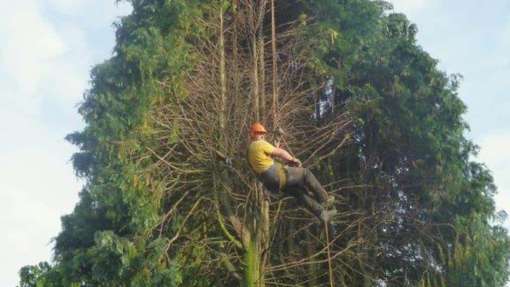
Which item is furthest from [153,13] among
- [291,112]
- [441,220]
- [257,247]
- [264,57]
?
[441,220]

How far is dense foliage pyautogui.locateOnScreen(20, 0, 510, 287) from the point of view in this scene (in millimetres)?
9039

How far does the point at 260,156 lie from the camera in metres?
7.58

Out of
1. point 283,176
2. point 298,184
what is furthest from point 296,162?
point 298,184

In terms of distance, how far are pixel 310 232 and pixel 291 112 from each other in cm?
188

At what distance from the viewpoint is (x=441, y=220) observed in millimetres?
9984

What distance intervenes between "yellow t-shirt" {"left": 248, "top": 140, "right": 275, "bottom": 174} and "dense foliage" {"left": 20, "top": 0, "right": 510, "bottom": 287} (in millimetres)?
2034

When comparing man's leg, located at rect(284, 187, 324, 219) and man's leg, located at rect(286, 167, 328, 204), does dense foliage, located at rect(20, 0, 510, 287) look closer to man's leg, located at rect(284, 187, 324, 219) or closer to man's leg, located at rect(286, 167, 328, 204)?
man's leg, located at rect(284, 187, 324, 219)

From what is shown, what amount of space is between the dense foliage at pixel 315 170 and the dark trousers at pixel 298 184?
152cm

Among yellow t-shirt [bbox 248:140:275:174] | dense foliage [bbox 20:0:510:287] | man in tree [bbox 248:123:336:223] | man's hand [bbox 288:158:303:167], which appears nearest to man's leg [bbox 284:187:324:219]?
man in tree [bbox 248:123:336:223]

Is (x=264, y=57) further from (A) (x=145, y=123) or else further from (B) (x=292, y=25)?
(A) (x=145, y=123)

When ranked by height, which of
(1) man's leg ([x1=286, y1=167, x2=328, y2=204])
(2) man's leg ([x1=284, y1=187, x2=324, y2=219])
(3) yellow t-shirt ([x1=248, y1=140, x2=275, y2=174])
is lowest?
(2) man's leg ([x1=284, y1=187, x2=324, y2=219])

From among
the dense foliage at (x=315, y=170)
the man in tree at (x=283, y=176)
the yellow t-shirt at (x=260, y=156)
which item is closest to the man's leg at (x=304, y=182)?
the man in tree at (x=283, y=176)

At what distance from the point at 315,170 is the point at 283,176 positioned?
10.7ft

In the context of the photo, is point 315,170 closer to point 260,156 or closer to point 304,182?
point 304,182
